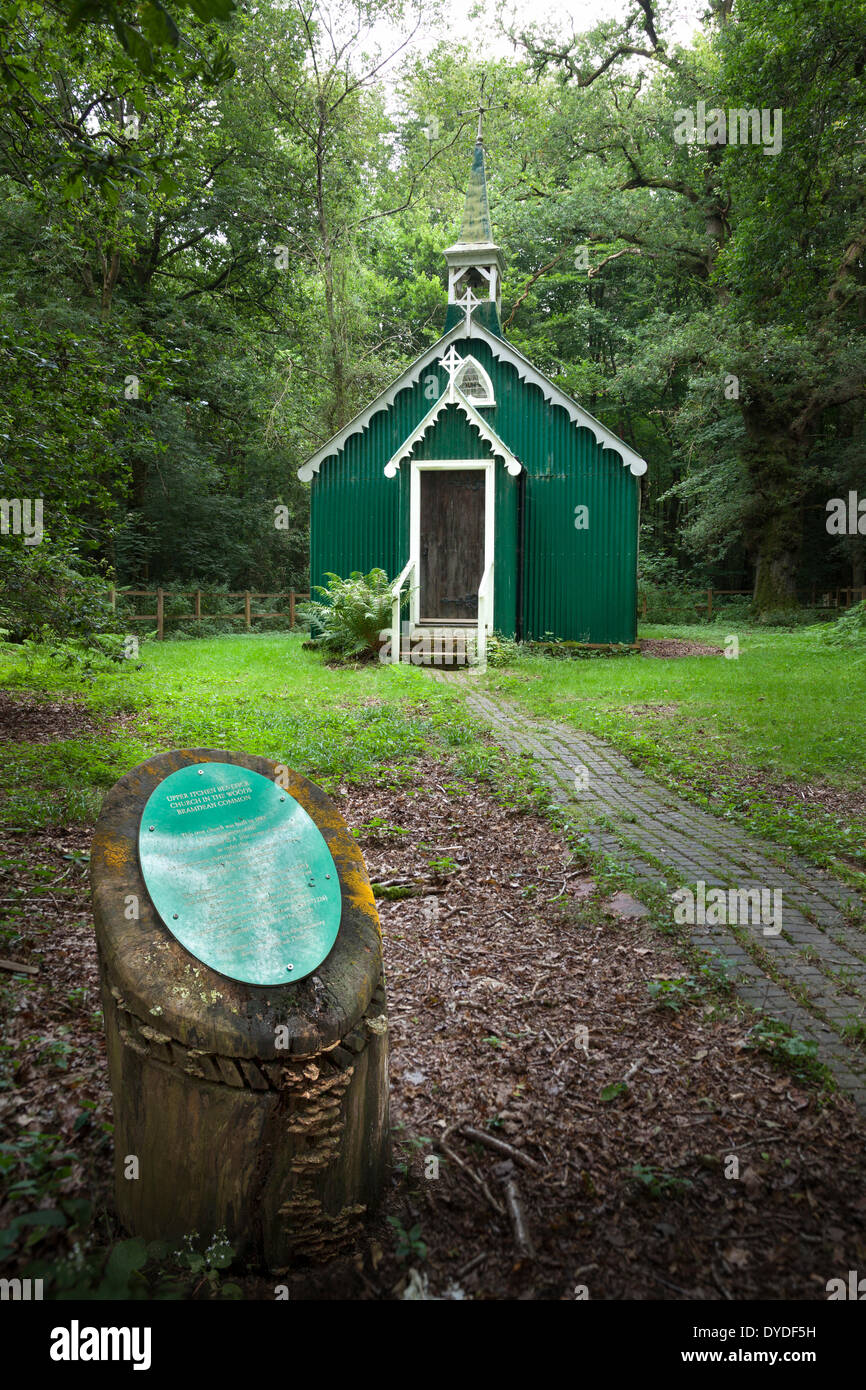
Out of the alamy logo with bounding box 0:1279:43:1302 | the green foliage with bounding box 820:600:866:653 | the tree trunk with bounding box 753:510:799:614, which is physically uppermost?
the tree trunk with bounding box 753:510:799:614

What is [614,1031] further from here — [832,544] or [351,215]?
[832,544]

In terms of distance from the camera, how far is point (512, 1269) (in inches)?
96.7

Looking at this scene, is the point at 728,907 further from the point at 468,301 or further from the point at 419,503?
the point at 468,301

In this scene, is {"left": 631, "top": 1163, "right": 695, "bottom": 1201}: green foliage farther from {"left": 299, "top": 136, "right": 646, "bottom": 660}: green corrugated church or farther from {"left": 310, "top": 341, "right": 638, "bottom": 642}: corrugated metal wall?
{"left": 310, "top": 341, "right": 638, "bottom": 642}: corrugated metal wall

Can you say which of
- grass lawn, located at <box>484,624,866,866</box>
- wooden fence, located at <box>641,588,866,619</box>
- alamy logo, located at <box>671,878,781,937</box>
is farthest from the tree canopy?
alamy logo, located at <box>671,878,781,937</box>

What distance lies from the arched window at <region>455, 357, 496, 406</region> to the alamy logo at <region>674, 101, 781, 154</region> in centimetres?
625

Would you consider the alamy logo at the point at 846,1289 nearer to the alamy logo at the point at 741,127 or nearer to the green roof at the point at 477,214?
the alamy logo at the point at 741,127

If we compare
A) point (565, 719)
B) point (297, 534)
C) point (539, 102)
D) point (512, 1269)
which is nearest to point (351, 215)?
point (539, 102)

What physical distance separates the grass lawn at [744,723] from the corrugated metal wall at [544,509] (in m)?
1.46

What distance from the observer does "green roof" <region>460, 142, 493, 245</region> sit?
19.7m

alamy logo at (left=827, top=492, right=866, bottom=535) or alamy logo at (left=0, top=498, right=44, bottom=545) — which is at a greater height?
alamy logo at (left=827, top=492, right=866, bottom=535)

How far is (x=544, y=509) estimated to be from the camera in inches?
680
